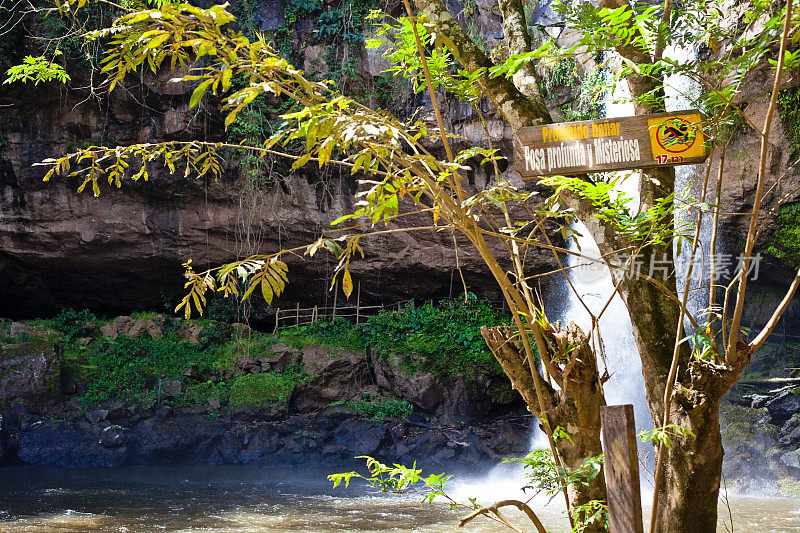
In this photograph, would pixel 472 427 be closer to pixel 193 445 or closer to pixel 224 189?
pixel 193 445

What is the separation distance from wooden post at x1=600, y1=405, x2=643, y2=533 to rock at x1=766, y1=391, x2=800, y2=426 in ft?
26.5

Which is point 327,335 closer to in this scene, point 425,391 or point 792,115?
point 425,391

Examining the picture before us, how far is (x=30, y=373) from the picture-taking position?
9141mm

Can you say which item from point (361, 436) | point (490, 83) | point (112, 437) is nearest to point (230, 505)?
point (361, 436)

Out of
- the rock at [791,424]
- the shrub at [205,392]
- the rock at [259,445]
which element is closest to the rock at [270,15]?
the shrub at [205,392]

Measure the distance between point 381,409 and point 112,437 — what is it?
3.77 meters

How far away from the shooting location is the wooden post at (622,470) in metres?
1.55

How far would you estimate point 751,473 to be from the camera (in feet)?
24.4

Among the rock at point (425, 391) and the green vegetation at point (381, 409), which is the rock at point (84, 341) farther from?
the rock at point (425, 391)

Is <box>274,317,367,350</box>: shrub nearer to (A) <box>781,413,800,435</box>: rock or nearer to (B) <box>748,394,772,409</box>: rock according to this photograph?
(B) <box>748,394,772,409</box>: rock

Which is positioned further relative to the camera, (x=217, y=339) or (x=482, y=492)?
(x=217, y=339)

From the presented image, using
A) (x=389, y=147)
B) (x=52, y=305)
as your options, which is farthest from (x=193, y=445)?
(x=389, y=147)

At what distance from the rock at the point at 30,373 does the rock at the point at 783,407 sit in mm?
10142

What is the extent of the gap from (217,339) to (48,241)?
340 centimetres
